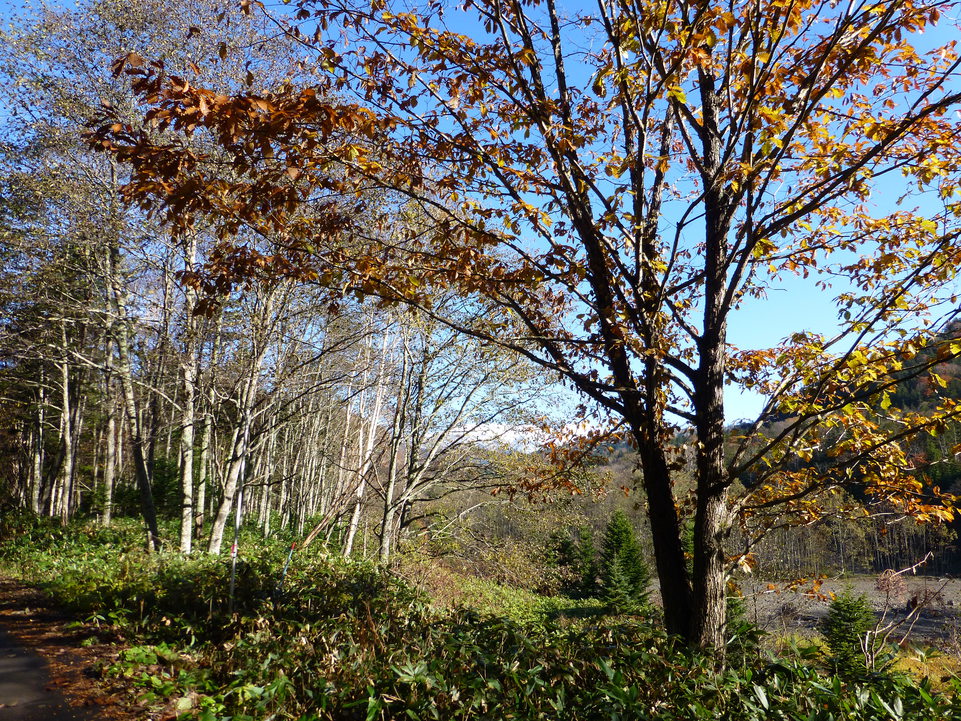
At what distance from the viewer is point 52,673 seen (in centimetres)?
485

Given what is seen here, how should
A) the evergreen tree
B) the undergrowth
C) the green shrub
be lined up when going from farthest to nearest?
the evergreen tree < the green shrub < the undergrowth

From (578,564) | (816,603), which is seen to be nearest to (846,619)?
(816,603)

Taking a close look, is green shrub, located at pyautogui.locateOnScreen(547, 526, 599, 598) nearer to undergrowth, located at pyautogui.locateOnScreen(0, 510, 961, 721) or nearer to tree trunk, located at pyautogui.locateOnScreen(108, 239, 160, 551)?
tree trunk, located at pyautogui.locateOnScreen(108, 239, 160, 551)

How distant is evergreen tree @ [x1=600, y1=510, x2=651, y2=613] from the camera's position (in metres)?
27.0

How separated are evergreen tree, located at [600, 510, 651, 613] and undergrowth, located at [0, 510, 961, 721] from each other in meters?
22.5

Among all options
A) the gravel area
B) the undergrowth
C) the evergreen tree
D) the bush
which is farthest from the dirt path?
the evergreen tree

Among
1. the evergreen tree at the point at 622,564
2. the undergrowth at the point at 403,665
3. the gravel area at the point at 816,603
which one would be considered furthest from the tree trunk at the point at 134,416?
the evergreen tree at the point at 622,564

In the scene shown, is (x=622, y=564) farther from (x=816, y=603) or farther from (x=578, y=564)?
(x=816, y=603)

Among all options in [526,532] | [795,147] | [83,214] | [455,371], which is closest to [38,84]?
[83,214]

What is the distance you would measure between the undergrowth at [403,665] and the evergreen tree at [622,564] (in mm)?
22505

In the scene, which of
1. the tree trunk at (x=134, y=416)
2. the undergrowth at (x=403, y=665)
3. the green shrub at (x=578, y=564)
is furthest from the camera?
the green shrub at (x=578, y=564)

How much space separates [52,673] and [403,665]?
3150 mm

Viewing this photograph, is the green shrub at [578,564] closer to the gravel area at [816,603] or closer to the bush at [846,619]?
the gravel area at [816,603]

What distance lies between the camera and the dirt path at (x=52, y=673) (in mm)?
4145
